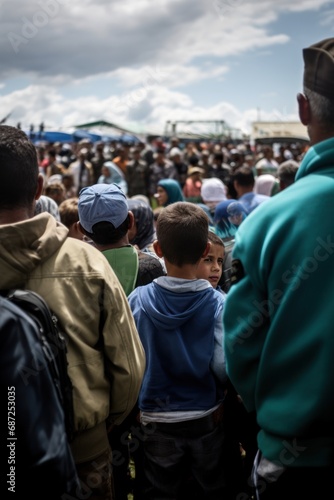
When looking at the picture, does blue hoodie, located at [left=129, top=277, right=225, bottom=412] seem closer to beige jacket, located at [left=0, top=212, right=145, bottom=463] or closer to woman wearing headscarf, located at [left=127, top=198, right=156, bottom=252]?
beige jacket, located at [left=0, top=212, right=145, bottom=463]

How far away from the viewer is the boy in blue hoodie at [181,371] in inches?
99.1

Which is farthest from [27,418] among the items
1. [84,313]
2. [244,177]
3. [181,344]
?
[244,177]

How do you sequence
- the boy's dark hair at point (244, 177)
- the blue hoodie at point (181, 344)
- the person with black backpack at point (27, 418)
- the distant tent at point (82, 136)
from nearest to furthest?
1. the person with black backpack at point (27, 418)
2. the blue hoodie at point (181, 344)
3. the boy's dark hair at point (244, 177)
4. the distant tent at point (82, 136)

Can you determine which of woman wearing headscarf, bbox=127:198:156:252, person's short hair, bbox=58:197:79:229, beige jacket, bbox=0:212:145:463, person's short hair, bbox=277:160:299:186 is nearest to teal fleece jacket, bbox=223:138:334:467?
beige jacket, bbox=0:212:145:463

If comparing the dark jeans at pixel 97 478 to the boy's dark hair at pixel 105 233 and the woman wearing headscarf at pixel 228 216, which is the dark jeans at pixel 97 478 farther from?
the woman wearing headscarf at pixel 228 216

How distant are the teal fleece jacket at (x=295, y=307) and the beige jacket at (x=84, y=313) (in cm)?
51

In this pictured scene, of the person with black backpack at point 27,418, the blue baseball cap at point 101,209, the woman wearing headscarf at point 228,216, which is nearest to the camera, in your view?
the person with black backpack at point 27,418

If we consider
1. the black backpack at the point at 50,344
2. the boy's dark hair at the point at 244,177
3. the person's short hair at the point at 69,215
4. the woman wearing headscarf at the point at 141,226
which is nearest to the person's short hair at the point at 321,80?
the black backpack at the point at 50,344

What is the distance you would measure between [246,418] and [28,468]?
5.08 ft

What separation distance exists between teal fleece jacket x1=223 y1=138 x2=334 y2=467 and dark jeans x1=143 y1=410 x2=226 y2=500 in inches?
33.8

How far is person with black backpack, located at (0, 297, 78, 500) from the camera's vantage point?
54.8 inches

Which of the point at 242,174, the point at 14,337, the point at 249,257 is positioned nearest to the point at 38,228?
the point at 14,337

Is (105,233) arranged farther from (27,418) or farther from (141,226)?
(27,418)

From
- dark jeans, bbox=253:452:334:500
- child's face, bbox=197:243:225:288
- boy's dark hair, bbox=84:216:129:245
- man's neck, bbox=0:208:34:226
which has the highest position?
man's neck, bbox=0:208:34:226
